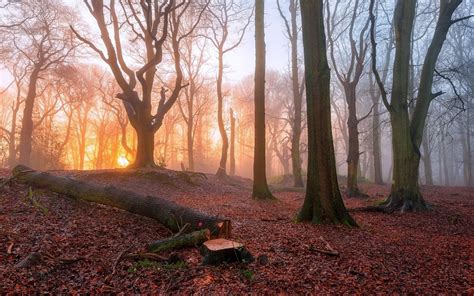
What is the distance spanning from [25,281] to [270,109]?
35.7 m

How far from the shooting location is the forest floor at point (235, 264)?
11.8ft

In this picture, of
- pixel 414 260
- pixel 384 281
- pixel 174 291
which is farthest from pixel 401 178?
pixel 174 291

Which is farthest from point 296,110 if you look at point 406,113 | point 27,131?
point 27,131

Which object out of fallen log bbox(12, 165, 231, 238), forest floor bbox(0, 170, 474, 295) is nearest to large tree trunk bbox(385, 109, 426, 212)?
forest floor bbox(0, 170, 474, 295)

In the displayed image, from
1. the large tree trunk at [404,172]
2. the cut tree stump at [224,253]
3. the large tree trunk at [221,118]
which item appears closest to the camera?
the cut tree stump at [224,253]

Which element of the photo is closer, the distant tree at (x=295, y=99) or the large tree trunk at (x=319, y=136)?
the large tree trunk at (x=319, y=136)

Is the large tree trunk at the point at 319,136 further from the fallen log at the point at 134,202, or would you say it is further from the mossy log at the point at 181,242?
the mossy log at the point at 181,242

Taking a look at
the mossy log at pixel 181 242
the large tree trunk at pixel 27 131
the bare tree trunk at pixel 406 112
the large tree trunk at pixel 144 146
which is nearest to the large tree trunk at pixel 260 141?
→ the bare tree trunk at pixel 406 112

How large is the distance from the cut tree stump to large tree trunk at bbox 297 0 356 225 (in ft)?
9.48

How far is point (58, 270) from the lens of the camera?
13.0 feet

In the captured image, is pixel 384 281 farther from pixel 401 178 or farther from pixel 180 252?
pixel 401 178

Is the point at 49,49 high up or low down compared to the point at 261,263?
up

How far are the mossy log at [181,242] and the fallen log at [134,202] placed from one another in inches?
9.0

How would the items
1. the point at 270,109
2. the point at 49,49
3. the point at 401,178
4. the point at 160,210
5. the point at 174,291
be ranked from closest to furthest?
1. the point at 174,291
2. the point at 160,210
3. the point at 401,178
4. the point at 49,49
5. the point at 270,109
